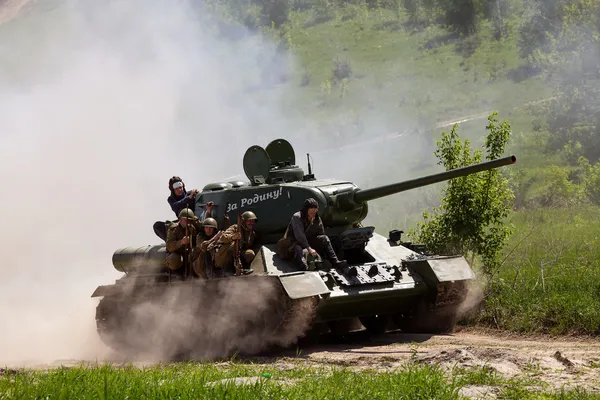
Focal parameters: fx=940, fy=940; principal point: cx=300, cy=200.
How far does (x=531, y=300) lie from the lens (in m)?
14.8

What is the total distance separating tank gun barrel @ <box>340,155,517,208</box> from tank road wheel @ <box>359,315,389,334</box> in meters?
1.84

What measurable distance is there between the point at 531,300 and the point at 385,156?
95.7ft

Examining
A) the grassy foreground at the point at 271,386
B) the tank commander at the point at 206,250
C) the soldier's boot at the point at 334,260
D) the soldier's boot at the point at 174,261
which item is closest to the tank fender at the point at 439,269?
the soldier's boot at the point at 334,260

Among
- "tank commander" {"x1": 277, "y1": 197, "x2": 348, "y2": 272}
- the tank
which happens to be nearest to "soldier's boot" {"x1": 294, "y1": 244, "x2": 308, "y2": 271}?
"tank commander" {"x1": 277, "y1": 197, "x2": 348, "y2": 272}

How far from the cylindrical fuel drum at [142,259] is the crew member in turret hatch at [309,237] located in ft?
8.12

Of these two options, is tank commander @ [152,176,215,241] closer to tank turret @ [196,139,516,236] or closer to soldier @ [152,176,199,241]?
soldier @ [152,176,199,241]

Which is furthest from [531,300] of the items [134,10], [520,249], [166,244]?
[134,10]

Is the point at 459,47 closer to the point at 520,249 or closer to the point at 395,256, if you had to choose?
the point at 520,249

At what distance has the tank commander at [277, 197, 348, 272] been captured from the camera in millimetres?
13250

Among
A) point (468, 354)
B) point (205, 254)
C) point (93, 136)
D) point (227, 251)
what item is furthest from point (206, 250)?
point (93, 136)

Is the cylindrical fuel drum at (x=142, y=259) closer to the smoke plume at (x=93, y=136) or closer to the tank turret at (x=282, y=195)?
the tank turret at (x=282, y=195)

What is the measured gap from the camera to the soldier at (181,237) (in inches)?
556

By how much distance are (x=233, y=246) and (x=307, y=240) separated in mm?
1106

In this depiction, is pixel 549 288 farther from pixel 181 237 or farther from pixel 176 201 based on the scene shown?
pixel 176 201
